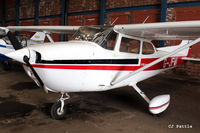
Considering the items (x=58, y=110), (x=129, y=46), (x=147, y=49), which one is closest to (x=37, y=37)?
(x=147, y=49)

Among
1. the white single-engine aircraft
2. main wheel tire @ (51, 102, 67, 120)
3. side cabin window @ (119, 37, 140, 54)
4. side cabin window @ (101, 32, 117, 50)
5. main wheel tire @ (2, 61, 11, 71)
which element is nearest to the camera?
the white single-engine aircraft

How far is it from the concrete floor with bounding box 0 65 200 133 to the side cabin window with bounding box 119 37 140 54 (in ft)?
4.13

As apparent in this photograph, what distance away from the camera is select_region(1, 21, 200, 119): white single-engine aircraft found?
257cm

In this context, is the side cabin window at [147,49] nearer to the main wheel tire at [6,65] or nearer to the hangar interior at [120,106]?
the hangar interior at [120,106]

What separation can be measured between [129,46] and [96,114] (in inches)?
60.0

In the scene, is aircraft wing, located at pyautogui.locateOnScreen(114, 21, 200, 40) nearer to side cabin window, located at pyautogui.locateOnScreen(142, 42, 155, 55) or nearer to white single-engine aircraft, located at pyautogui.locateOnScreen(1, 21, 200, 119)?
white single-engine aircraft, located at pyautogui.locateOnScreen(1, 21, 200, 119)

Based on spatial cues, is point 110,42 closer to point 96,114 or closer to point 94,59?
point 94,59

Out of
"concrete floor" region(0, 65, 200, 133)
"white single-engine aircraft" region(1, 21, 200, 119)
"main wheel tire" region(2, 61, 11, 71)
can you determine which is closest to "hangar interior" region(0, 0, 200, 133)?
"concrete floor" region(0, 65, 200, 133)

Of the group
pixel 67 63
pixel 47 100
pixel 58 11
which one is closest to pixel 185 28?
pixel 67 63

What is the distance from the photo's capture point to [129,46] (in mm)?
3643

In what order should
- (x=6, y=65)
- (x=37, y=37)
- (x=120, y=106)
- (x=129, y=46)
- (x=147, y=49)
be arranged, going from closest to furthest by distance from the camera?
(x=129, y=46) < (x=120, y=106) < (x=147, y=49) < (x=6, y=65) < (x=37, y=37)

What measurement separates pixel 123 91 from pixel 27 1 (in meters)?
14.5

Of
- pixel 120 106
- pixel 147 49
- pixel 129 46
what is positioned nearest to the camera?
pixel 129 46

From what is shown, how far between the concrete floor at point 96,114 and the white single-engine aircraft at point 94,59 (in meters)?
0.31
